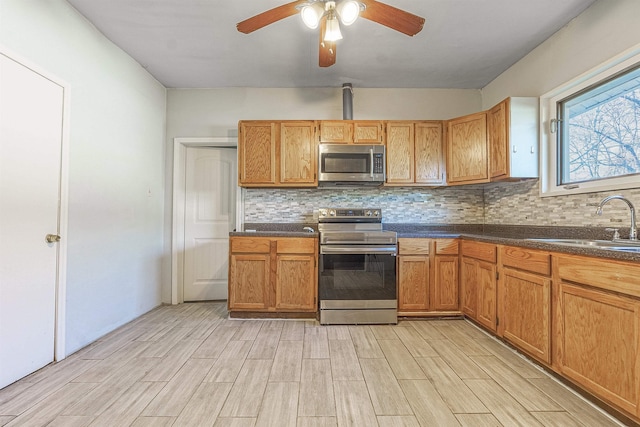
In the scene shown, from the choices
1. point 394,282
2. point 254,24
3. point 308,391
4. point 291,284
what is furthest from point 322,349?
point 254,24

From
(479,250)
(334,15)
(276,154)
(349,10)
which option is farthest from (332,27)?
(479,250)

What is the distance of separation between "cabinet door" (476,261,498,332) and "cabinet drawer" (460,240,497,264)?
52mm

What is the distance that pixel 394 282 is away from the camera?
114 inches

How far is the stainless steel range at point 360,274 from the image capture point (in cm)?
286

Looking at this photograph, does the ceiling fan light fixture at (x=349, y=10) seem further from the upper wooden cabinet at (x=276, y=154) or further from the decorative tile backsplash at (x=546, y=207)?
the decorative tile backsplash at (x=546, y=207)

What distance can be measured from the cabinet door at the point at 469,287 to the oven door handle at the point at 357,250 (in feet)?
2.31

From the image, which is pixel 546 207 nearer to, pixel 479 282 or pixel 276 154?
pixel 479 282

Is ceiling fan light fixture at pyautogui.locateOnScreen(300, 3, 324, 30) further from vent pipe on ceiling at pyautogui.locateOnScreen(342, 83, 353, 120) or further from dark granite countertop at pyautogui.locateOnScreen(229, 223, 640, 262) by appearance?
dark granite countertop at pyautogui.locateOnScreen(229, 223, 640, 262)

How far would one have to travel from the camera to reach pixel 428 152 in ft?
10.6

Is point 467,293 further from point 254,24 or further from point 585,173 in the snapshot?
point 254,24

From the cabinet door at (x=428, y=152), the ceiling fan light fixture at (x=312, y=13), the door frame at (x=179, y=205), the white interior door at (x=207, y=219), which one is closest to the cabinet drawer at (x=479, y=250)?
the cabinet door at (x=428, y=152)

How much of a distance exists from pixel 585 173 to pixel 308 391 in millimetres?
2609

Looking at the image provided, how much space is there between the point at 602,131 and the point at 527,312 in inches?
57.5

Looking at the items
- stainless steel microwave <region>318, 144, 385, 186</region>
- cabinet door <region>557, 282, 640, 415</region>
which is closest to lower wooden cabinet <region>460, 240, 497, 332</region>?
cabinet door <region>557, 282, 640, 415</region>
